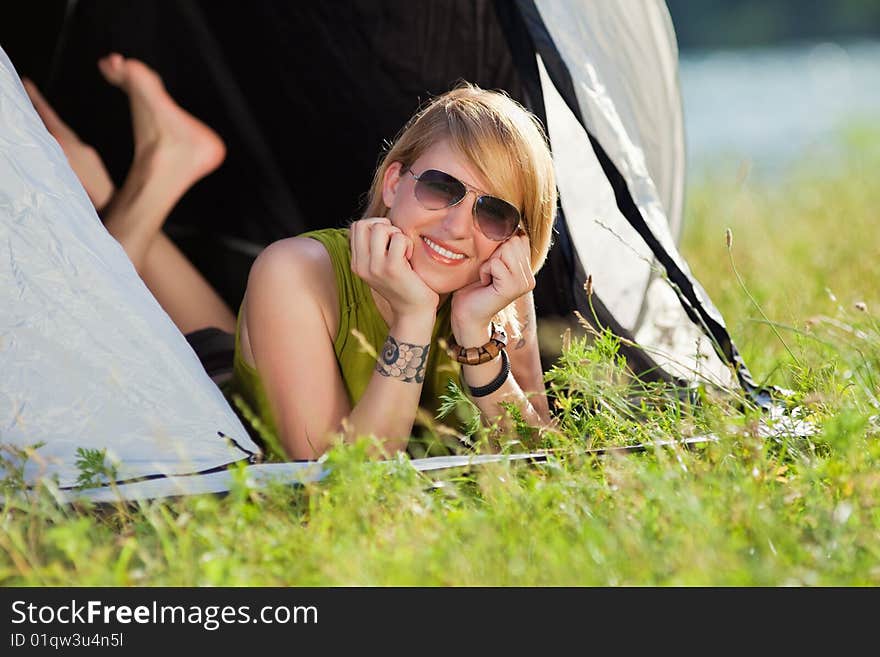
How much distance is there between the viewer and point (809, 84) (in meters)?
12.8

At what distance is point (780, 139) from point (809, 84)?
3.76 meters

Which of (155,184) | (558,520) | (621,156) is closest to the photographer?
(558,520)

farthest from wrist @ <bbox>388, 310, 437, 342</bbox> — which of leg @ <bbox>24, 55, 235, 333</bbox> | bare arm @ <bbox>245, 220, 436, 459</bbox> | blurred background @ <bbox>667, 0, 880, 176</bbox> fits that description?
blurred background @ <bbox>667, 0, 880, 176</bbox>

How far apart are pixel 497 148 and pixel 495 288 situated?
0.89 ft

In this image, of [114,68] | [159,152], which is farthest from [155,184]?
[114,68]

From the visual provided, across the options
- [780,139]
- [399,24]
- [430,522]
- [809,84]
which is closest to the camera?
[430,522]

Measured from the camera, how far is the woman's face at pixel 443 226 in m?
2.16

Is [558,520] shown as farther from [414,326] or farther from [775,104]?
[775,104]

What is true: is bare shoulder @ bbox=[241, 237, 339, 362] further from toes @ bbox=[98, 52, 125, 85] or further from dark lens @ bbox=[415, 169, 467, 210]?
toes @ bbox=[98, 52, 125, 85]

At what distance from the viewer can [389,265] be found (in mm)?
2123

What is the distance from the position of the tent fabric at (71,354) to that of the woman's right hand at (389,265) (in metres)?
0.39

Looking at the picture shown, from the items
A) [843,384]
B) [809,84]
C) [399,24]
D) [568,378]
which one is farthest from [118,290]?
[809,84]

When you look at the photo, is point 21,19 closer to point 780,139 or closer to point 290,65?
point 290,65

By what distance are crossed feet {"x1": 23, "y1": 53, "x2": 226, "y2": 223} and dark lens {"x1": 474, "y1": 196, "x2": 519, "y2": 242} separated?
1467 millimetres
